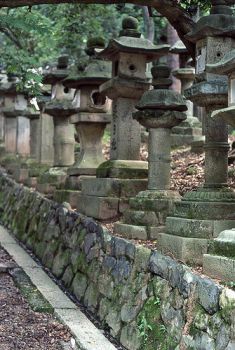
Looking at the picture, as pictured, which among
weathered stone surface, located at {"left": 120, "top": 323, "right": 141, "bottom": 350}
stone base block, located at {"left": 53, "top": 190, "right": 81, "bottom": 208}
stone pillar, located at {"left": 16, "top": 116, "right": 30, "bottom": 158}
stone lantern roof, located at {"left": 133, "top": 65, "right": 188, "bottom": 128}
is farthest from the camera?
stone pillar, located at {"left": 16, "top": 116, "right": 30, "bottom": 158}

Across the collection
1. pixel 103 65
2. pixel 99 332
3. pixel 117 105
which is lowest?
pixel 99 332

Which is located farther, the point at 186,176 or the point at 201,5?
the point at 186,176

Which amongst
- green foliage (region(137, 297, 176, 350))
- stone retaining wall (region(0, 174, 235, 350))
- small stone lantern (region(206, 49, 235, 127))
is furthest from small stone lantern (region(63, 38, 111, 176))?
small stone lantern (region(206, 49, 235, 127))

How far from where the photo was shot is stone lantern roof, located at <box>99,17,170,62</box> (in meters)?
8.92

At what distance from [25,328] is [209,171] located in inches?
104

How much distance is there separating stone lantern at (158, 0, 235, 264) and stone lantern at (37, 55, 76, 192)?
5.60 metres

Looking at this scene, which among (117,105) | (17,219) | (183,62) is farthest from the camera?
(183,62)

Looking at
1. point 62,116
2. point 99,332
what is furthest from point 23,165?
point 99,332

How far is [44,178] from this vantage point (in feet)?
40.7

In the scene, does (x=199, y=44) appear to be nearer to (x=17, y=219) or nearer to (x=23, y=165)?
(x=17, y=219)

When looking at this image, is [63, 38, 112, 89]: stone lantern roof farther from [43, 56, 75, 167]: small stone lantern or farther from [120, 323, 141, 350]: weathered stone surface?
[120, 323, 141, 350]: weathered stone surface

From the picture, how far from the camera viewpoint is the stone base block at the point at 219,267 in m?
5.10

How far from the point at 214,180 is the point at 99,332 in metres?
2.08

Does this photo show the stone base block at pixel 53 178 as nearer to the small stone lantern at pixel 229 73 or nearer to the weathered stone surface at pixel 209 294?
the small stone lantern at pixel 229 73
